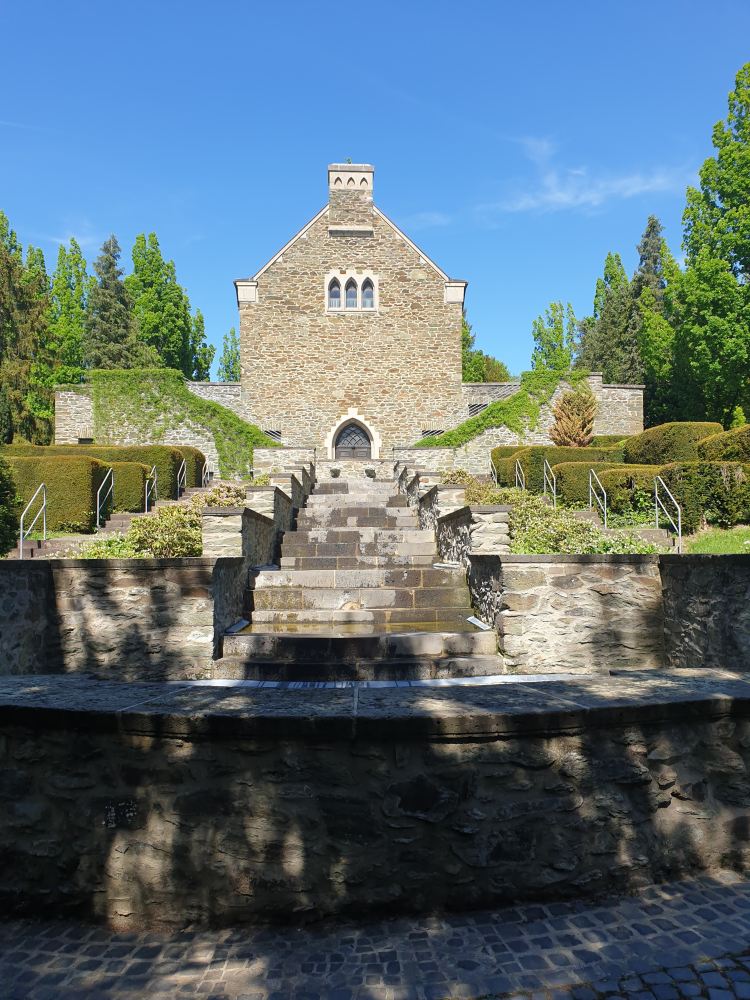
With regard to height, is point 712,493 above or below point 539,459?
below

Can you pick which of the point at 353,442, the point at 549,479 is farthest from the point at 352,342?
the point at 549,479

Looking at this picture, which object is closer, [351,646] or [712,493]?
[351,646]

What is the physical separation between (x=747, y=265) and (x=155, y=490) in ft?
77.1

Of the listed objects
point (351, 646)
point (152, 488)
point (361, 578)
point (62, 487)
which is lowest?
point (351, 646)

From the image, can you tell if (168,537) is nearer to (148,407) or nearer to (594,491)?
(594,491)

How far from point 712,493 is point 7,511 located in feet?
42.9

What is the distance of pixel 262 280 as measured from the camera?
26.3 metres

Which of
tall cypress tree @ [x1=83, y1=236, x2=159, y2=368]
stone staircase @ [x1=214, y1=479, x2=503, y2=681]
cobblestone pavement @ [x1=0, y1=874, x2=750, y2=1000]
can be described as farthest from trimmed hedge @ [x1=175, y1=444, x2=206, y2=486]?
tall cypress tree @ [x1=83, y1=236, x2=159, y2=368]

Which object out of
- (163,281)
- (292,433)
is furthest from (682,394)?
(163,281)

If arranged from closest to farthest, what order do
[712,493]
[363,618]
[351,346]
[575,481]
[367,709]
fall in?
[367,709]
[363,618]
[712,493]
[575,481]
[351,346]

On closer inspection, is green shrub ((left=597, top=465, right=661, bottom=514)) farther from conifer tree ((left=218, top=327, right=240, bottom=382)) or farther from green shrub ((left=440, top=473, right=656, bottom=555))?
conifer tree ((left=218, top=327, right=240, bottom=382))

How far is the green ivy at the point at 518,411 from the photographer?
78.3 ft

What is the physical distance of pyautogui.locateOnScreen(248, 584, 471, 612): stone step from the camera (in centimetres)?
859

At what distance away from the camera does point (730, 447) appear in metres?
14.0
